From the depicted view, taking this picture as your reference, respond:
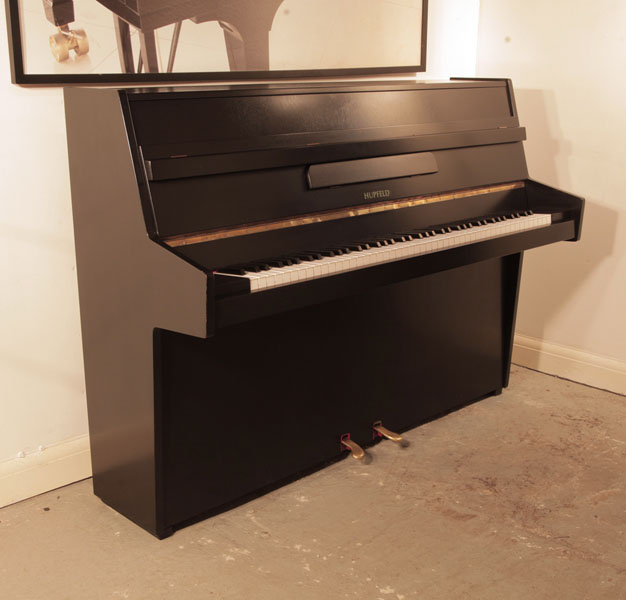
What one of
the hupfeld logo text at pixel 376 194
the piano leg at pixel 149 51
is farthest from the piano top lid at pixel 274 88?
the hupfeld logo text at pixel 376 194

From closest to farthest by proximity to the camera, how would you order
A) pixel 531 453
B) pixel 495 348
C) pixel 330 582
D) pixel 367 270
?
pixel 330 582 < pixel 367 270 < pixel 531 453 < pixel 495 348

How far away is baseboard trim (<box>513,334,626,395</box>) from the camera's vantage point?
3.27m

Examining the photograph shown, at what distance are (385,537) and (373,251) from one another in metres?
0.78

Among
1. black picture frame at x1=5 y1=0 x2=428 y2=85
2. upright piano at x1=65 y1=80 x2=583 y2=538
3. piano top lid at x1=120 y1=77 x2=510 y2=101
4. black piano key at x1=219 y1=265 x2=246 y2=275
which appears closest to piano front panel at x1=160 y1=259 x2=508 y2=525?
upright piano at x1=65 y1=80 x2=583 y2=538

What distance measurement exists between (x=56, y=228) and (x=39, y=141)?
0.25 metres

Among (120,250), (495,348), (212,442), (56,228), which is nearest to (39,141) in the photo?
(56,228)

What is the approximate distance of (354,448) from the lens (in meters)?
2.62

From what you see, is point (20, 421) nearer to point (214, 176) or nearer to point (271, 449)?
point (271, 449)

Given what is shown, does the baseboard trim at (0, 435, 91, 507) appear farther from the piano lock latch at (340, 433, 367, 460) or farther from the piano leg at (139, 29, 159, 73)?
the piano leg at (139, 29, 159, 73)

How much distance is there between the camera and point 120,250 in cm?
209

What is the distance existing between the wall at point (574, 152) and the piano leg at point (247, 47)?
3.96ft

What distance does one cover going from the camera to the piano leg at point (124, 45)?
2.33 meters

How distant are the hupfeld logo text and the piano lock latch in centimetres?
78

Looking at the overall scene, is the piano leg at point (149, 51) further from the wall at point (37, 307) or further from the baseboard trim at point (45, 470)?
the baseboard trim at point (45, 470)
